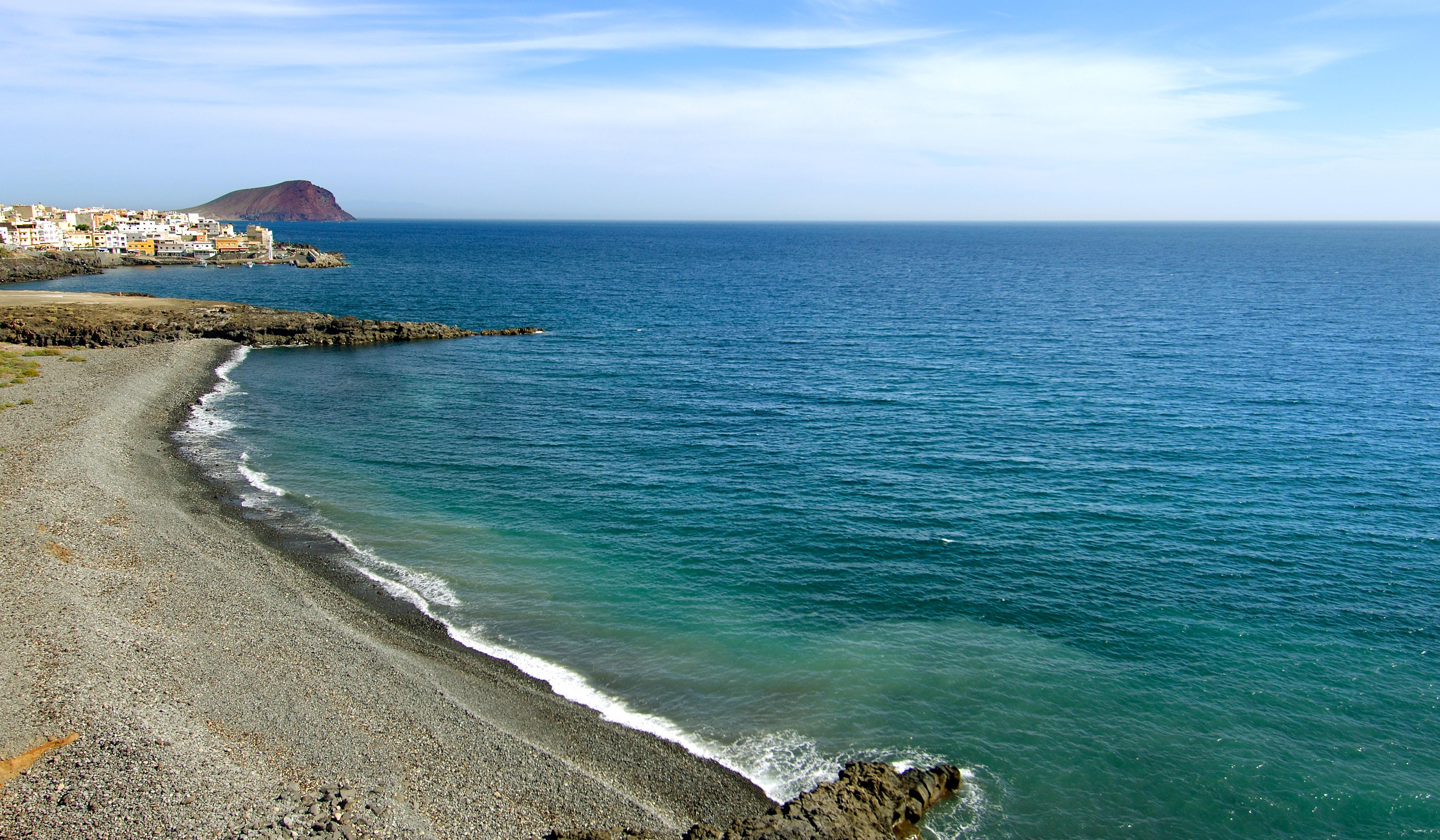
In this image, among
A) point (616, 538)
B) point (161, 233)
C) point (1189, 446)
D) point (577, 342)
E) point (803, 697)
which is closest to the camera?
point (803, 697)

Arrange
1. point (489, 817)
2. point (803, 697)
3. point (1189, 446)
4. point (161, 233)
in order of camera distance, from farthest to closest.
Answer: point (161, 233) → point (1189, 446) → point (803, 697) → point (489, 817)

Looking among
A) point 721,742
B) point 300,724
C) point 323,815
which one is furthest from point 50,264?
point 721,742

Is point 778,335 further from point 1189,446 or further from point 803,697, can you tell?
point 803,697

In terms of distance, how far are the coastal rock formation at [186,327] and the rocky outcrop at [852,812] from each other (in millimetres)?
83197

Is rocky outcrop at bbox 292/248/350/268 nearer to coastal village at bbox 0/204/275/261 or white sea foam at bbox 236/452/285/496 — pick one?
coastal village at bbox 0/204/275/261

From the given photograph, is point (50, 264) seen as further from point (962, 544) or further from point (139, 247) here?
point (962, 544)

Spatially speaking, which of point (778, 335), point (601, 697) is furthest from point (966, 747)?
point (778, 335)

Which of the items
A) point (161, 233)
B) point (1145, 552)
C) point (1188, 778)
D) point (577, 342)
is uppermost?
point (161, 233)

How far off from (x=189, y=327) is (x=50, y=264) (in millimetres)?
83029

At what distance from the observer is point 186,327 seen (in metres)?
94.4

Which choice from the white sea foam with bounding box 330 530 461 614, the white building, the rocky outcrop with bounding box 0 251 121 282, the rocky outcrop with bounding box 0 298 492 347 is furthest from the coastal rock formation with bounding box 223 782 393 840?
the white building

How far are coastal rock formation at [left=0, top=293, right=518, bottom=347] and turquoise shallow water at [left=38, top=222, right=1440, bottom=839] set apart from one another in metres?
9.09

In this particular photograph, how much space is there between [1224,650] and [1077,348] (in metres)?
57.7

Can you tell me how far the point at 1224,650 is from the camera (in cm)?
3064
